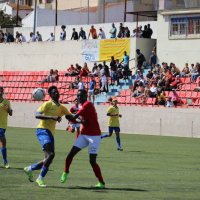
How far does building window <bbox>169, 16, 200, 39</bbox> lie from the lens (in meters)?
45.6

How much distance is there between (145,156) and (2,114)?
619cm

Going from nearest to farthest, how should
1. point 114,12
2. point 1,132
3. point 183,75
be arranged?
point 1,132, point 183,75, point 114,12

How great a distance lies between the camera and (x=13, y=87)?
5119 cm

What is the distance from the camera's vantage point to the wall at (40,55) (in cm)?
5194

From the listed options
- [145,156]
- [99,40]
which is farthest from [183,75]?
[145,156]

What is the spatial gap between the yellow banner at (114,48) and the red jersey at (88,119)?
32.9 metres

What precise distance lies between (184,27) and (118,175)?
29405 mm

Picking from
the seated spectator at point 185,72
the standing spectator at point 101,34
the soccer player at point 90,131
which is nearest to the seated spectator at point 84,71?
the standing spectator at point 101,34

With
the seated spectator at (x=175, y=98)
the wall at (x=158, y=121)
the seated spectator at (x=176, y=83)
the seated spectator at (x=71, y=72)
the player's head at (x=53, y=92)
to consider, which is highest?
the player's head at (x=53, y=92)

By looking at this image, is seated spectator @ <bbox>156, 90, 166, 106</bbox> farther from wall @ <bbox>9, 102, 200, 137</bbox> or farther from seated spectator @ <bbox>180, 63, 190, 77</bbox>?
seated spectator @ <bbox>180, 63, 190, 77</bbox>

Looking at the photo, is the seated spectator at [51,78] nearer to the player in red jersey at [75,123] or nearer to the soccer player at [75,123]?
the player in red jersey at [75,123]

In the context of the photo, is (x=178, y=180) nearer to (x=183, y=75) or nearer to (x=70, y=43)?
(x=183, y=75)

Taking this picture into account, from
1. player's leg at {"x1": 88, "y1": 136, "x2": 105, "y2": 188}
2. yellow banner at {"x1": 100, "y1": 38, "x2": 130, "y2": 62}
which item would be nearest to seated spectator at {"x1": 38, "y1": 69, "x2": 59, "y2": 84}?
yellow banner at {"x1": 100, "y1": 38, "x2": 130, "y2": 62}

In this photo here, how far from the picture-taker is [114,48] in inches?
1924
